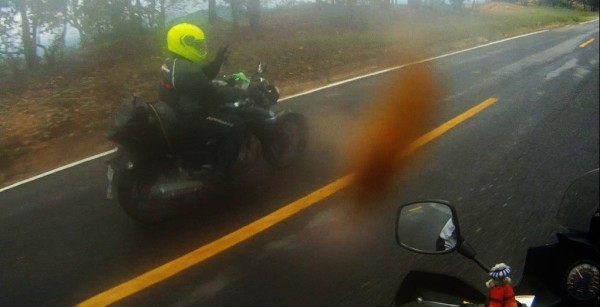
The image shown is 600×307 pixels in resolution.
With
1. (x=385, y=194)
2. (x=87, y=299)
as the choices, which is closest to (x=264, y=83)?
(x=385, y=194)

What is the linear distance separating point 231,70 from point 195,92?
2.71 meters

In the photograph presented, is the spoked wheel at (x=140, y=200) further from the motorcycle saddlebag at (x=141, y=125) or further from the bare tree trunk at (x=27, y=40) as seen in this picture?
the bare tree trunk at (x=27, y=40)

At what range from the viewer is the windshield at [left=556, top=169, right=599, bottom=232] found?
229cm

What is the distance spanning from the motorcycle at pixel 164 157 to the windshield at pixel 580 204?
9.36ft

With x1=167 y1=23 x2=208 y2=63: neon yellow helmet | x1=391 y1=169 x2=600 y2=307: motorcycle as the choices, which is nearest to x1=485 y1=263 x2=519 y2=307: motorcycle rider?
x1=391 y1=169 x2=600 y2=307: motorcycle

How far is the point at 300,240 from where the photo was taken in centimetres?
401

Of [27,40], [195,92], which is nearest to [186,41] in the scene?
[195,92]

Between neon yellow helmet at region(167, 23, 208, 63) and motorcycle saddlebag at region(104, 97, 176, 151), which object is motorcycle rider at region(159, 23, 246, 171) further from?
motorcycle saddlebag at region(104, 97, 176, 151)

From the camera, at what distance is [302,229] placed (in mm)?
4195

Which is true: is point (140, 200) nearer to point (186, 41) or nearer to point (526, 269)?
point (186, 41)

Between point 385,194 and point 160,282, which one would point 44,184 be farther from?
point 385,194

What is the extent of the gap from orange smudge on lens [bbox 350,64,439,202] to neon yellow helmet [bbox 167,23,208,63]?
204 centimetres

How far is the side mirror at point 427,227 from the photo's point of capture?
2.04 meters

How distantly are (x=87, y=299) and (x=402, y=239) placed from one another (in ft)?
7.13
